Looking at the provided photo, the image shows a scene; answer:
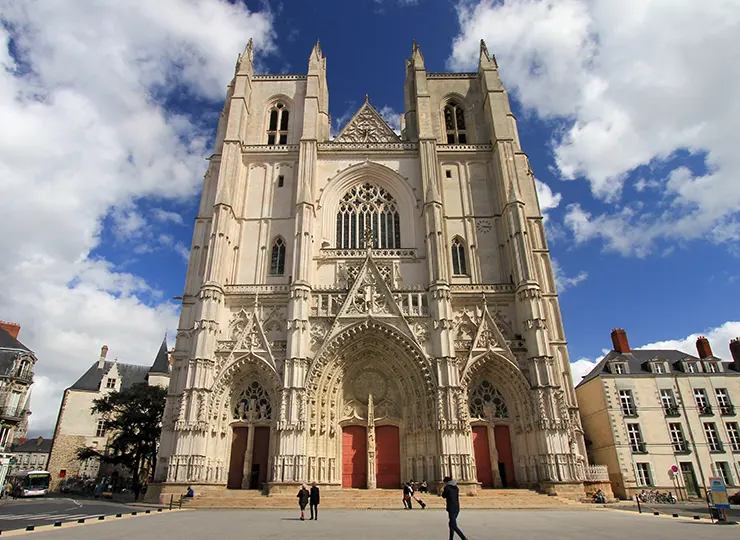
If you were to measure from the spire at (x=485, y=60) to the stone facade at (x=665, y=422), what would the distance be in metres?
19.4

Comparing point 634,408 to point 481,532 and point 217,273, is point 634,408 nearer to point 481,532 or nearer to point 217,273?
point 481,532

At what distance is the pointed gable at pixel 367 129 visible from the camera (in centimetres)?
2761

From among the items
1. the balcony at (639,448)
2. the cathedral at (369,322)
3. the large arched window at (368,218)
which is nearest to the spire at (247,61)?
the cathedral at (369,322)

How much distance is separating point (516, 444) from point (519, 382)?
269cm

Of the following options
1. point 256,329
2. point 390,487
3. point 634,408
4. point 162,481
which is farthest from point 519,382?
point 162,481

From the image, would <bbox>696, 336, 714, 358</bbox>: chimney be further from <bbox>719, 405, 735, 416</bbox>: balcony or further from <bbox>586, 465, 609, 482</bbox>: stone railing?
<bbox>586, 465, 609, 482</bbox>: stone railing

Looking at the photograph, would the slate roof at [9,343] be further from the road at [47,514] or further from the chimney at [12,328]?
the road at [47,514]

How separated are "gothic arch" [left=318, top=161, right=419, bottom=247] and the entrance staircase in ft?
40.6

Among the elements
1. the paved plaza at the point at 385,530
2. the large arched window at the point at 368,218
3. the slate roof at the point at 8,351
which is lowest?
the paved plaza at the point at 385,530

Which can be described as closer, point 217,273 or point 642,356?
point 217,273

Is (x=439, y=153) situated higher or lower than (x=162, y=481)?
higher

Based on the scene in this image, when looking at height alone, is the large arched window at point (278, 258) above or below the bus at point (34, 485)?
above

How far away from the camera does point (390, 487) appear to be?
772 inches

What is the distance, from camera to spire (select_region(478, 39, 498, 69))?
94.9 ft
